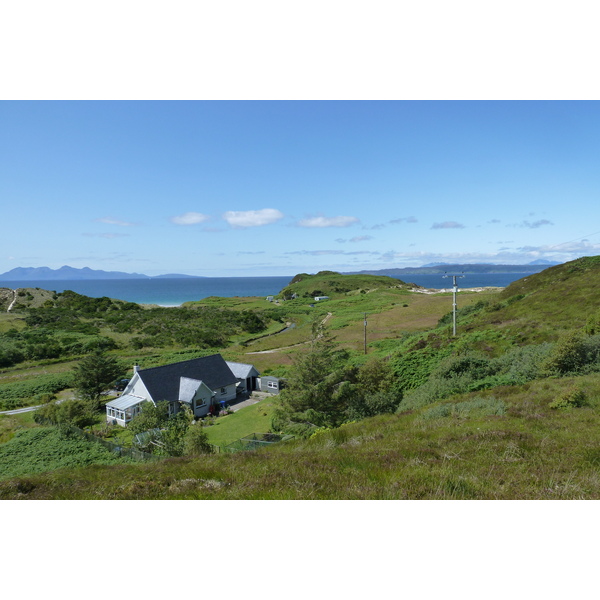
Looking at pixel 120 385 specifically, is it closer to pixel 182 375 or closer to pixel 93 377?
pixel 93 377

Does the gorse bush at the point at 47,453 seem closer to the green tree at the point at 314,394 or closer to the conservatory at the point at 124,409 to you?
the conservatory at the point at 124,409

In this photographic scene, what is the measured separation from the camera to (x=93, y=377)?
32.1m

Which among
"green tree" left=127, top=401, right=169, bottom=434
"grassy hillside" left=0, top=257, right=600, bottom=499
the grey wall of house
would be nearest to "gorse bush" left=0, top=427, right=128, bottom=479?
"green tree" left=127, top=401, right=169, bottom=434

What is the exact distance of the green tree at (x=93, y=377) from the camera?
1233 inches

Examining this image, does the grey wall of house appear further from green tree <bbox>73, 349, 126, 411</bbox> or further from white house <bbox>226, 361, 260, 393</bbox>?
green tree <bbox>73, 349, 126, 411</bbox>

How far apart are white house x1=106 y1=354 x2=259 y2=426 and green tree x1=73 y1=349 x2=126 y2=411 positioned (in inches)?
173

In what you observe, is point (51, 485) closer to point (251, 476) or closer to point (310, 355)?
point (251, 476)

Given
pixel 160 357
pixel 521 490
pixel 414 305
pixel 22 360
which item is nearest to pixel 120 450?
pixel 521 490

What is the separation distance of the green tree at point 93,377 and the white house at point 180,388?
14.4 feet

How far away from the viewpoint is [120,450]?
1692cm

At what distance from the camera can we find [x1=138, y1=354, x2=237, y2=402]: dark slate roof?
28266 mm

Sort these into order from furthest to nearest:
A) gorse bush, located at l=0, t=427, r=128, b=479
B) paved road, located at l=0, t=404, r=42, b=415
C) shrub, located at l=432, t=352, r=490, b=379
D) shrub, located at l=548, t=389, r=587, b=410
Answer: paved road, located at l=0, t=404, r=42, b=415 < shrub, located at l=432, t=352, r=490, b=379 < gorse bush, located at l=0, t=427, r=128, b=479 < shrub, located at l=548, t=389, r=587, b=410

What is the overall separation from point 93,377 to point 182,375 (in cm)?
970

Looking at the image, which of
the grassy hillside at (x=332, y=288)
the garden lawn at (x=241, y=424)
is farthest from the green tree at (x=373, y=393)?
the grassy hillside at (x=332, y=288)
